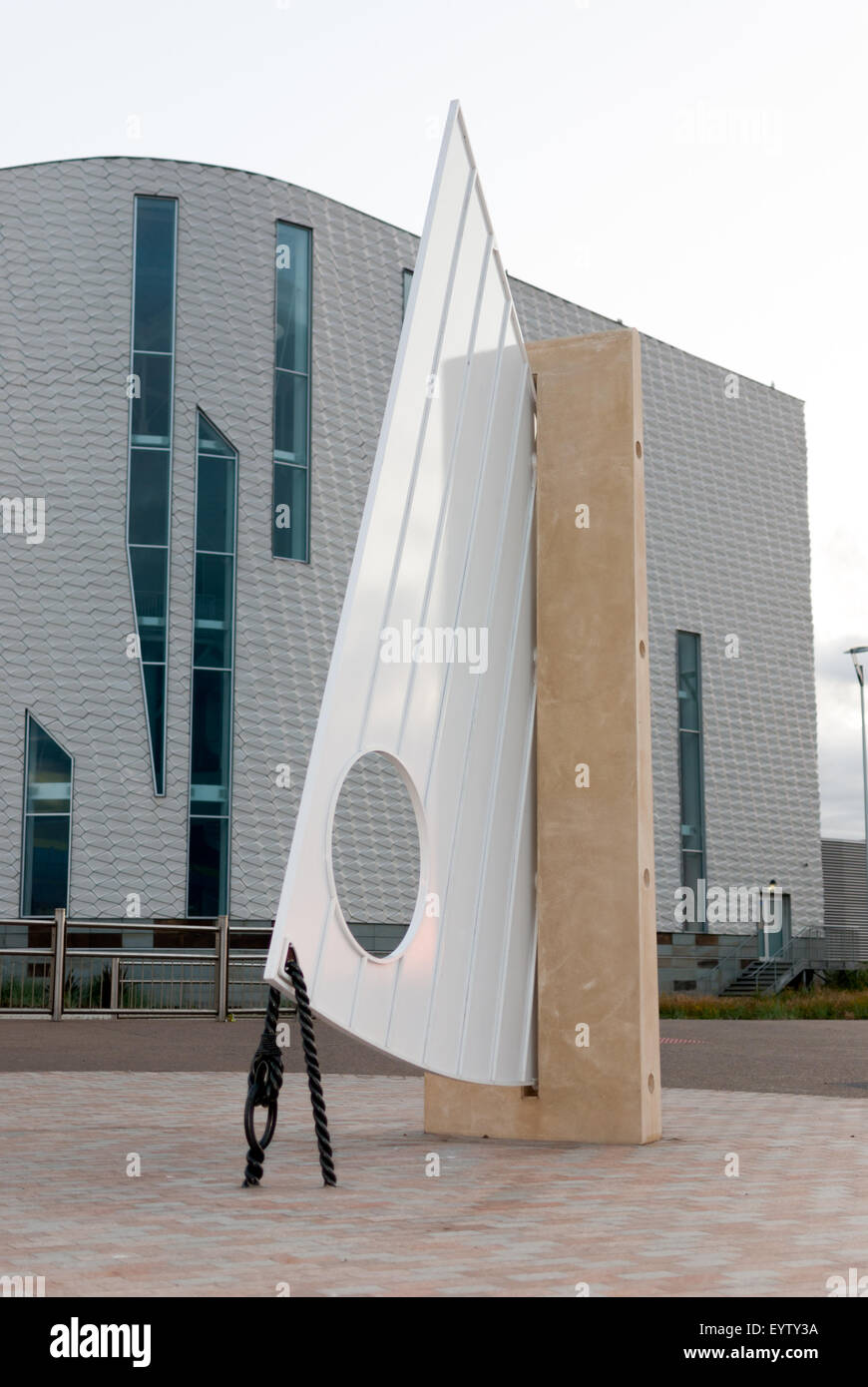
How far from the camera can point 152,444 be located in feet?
90.9

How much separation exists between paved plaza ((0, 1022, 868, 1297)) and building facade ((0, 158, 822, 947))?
17.7 meters

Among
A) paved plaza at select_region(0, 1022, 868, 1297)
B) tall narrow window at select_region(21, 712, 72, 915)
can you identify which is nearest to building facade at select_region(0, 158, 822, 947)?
tall narrow window at select_region(21, 712, 72, 915)

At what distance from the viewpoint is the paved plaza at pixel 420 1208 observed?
4.18 m

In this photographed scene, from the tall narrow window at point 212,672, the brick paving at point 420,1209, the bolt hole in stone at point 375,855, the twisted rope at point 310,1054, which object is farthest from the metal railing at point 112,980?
the twisted rope at point 310,1054

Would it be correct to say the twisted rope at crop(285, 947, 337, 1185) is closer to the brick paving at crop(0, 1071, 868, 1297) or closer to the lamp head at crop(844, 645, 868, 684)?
the brick paving at crop(0, 1071, 868, 1297)

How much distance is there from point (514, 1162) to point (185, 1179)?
5.17 ft

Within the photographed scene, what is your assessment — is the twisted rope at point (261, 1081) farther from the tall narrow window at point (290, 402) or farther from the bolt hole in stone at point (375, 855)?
the tall narrow window at point (290, 402)

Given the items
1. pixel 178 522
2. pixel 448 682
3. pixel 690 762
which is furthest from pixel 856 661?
pixel 448 682

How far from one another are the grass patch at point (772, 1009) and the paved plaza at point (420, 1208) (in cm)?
1522

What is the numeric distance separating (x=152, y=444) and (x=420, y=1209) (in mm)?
23685

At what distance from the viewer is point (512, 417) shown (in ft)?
26.6

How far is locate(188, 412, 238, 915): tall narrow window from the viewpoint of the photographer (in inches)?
1073

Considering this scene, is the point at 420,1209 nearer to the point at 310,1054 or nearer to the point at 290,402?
the point at 310,1054
